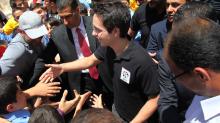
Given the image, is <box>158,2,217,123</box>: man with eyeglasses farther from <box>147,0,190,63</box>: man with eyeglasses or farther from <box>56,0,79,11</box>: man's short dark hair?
<box>56,0,79,11</box>: man's short dark hair

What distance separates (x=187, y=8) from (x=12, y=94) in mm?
1257

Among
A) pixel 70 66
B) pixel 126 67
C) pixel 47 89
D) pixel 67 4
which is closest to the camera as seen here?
pixel 126 67

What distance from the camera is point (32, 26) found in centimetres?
339

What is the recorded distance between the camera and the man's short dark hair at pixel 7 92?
2412 mm

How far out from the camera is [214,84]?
1420 mm

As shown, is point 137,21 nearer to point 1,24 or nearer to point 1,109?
point 1,109

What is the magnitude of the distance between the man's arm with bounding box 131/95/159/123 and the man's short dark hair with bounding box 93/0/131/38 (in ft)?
1.57

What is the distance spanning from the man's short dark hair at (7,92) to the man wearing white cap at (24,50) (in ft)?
2.28

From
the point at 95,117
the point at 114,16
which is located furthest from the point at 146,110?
the point at 95,117

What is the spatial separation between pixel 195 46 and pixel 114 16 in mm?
1227

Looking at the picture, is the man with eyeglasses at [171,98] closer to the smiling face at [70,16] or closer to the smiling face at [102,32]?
the smiling face at [102,32]

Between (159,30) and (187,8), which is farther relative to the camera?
(159,30)

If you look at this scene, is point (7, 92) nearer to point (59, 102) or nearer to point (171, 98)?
point (59, 102)

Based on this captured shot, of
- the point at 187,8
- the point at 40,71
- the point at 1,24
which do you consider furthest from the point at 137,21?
the point at 1,24
